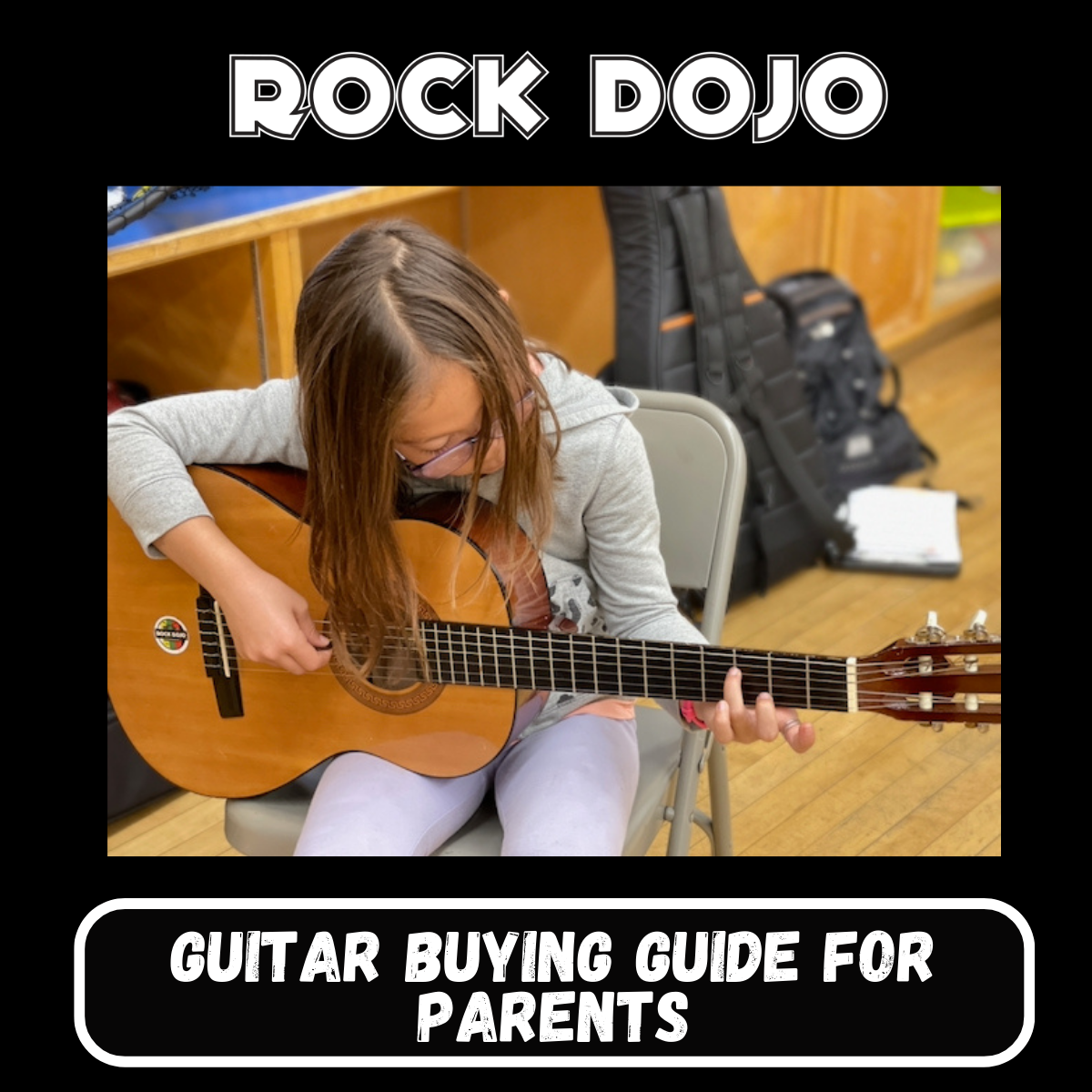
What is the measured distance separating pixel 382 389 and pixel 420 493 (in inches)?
7.5

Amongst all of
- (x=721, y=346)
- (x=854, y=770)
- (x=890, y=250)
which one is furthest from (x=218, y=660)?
(x=890, y=250)

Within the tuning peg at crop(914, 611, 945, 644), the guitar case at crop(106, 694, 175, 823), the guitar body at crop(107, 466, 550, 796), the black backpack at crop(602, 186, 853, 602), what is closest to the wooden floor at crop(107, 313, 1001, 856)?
the guitar case at crop(106, 694, 175, 823)

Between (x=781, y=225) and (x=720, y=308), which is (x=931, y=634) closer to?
(x=720, y=308)

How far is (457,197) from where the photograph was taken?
2.79m

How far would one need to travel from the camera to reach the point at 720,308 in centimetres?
244

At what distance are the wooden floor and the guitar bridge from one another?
0.59 meters

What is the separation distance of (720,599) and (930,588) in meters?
1.33

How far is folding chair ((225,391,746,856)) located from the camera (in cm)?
137

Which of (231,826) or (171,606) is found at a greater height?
(171,606)

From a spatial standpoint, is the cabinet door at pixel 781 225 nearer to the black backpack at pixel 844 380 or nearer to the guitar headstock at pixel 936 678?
the black backpack at pixel 844 380

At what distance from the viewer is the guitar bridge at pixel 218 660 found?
138 cm

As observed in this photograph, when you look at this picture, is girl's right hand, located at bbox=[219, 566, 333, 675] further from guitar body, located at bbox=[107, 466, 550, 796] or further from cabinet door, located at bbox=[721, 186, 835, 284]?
cabinet door, located at bbox=[721, 186, 835, 284]

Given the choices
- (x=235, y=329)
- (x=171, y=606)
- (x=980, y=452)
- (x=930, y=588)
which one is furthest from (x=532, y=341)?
(x=980, y=452)

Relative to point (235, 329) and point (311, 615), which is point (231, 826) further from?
point (235, 329)
